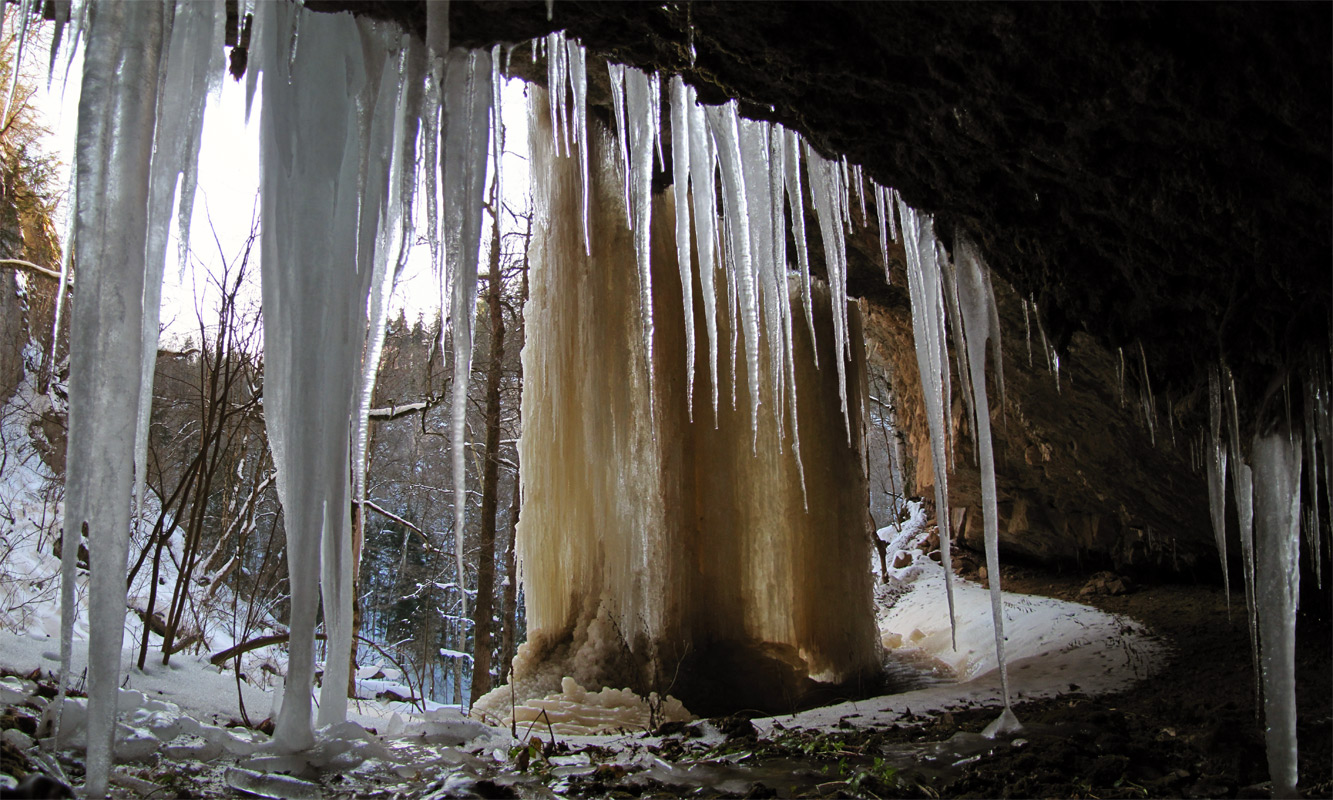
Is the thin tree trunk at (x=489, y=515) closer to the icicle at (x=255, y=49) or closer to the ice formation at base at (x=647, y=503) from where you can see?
the ice formation at base at (x=647, y=503)

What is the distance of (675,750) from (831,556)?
264cm

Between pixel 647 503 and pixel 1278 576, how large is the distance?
3.53 metres

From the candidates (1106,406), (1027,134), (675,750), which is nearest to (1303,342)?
(1027,134)

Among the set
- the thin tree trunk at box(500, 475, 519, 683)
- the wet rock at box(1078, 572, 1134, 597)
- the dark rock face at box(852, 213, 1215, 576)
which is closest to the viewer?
the dark rock face at box(852, 213, 1215, 576)

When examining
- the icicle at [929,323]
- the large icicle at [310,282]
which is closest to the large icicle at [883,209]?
the icicle at [929,323]

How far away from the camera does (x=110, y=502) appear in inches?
56.1

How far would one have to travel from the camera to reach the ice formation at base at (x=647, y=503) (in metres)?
4.98

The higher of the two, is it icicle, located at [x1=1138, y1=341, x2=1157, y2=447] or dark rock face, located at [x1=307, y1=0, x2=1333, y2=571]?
dark rock face, located at [x1=307, y1=0, x2=1333, y2=571]

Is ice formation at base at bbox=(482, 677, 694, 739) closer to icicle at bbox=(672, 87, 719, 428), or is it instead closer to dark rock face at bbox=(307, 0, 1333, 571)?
icicle at bbox=(672, 87, 719, 428)

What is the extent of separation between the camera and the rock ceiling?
133 cm

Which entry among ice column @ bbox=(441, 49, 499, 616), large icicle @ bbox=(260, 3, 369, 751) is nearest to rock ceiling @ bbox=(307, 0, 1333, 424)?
ice column @ bbox=(441, 49, 499, 616)

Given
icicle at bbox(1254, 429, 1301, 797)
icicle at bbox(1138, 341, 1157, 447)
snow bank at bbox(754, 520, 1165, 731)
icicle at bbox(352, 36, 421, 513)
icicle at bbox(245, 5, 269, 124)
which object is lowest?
snow bank at bbox(754, 520, 1165, 731)

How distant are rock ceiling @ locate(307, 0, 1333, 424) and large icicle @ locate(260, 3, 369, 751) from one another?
0.34m

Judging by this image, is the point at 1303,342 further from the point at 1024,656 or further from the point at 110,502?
the point at 1024,656
